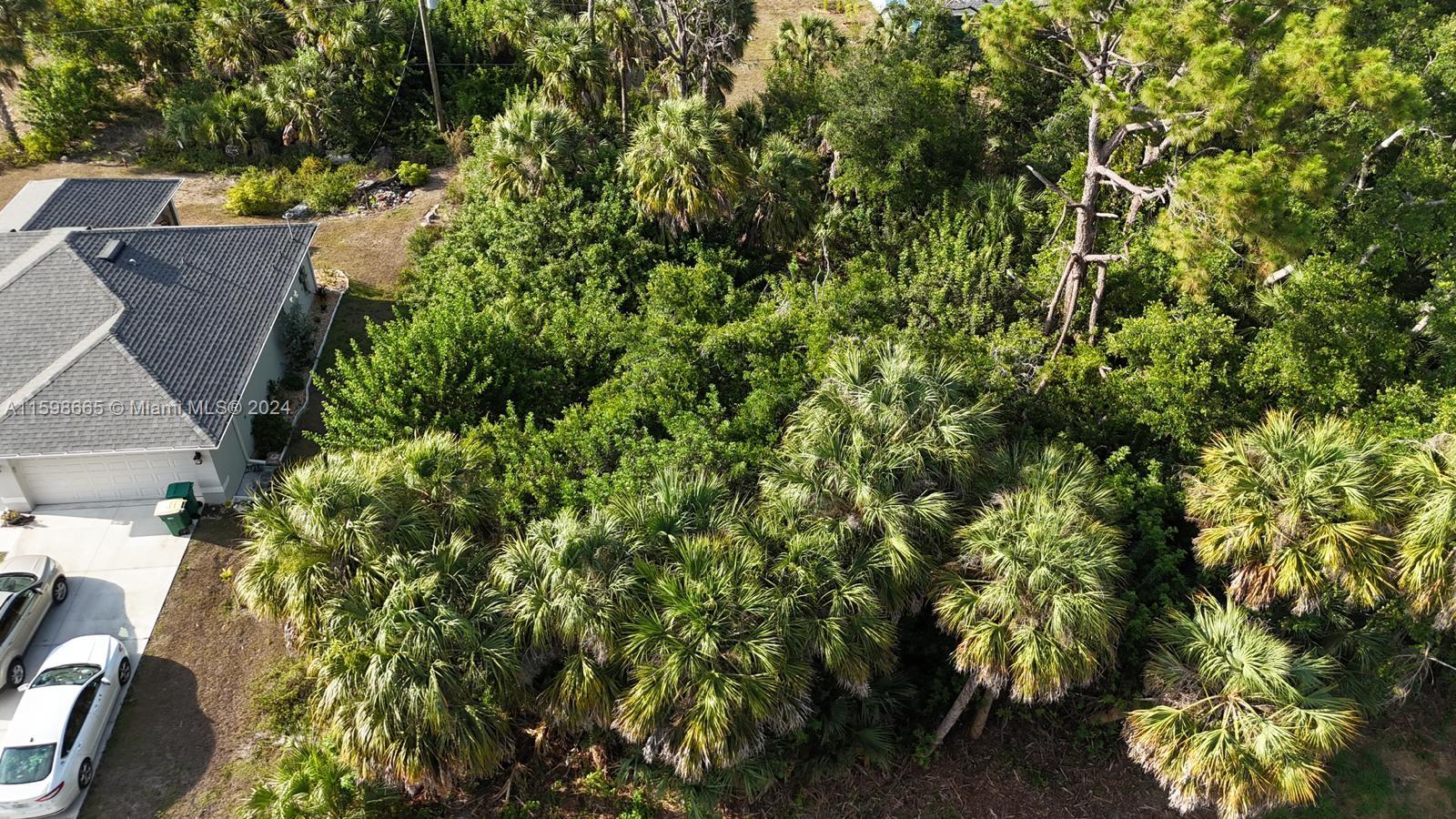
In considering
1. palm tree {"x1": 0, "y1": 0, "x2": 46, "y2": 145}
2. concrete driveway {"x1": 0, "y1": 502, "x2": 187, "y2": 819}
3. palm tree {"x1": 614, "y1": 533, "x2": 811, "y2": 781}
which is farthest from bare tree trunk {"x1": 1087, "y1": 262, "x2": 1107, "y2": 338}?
palm tree {"x1": 0, "y1": 0, "x2": 46, "y2": 145}

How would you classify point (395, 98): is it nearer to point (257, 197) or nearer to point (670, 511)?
point (257, 197)

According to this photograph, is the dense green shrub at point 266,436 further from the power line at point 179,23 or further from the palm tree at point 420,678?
the power line at point 179,23

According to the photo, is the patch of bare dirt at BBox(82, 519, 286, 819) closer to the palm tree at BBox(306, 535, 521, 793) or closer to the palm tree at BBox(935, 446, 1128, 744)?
the palm tree at BBox(306, 535, 521, 793)

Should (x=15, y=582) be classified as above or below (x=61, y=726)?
below

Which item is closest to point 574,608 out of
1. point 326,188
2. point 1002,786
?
point 1002,786

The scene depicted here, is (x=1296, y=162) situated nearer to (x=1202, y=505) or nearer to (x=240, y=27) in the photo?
(x=1202, y=505)

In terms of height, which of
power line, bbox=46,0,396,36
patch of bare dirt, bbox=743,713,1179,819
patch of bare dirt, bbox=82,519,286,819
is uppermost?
power line, bbox=46,0,396,36
